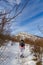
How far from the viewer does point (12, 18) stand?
3418mm

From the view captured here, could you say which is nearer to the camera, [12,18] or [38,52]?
[12,18]

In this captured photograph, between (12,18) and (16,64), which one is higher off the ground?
(12,18)

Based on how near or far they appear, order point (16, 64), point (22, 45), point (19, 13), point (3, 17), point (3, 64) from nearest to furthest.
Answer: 1. point (19, 13)
2. point (3, 17)
3. point (3, 64)
4. point (16, 64)
5. point (22, 45)

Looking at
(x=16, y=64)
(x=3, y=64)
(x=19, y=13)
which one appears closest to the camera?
(x=19, y=13)

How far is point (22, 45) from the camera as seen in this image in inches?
570

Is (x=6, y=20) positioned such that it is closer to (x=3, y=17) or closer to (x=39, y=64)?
(x=3, y=17)

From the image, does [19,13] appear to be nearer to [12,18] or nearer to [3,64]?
[12,18]

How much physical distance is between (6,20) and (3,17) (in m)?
0.12

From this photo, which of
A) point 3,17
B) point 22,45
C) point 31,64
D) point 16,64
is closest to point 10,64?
point 16,64

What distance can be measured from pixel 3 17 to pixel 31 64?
26.1 ft

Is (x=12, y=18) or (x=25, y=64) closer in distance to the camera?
(x=12, y=18)

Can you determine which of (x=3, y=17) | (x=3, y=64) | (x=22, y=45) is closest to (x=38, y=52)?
(x=22, y=45)

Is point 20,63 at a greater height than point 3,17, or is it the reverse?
point 3,17

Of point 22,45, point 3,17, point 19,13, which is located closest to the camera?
point 19,13
